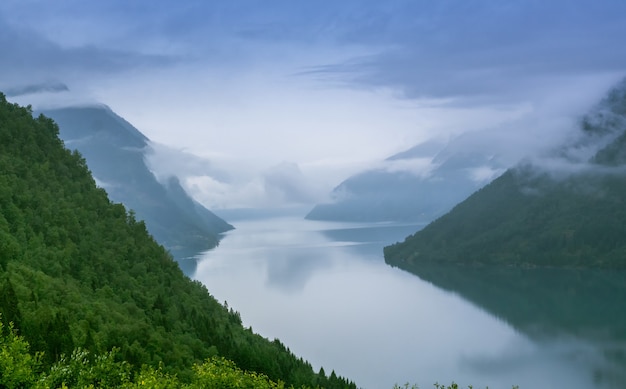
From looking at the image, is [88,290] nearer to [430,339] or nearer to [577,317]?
[430,339]

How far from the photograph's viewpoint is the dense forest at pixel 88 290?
53688 millimetres

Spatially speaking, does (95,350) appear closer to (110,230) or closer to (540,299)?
(110,230)

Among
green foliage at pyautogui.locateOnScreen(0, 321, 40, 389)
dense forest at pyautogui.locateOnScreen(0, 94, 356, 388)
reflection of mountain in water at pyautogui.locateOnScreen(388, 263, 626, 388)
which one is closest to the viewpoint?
green foliage at pyautogui.locateOnScreen(0, 321, 40, 389)

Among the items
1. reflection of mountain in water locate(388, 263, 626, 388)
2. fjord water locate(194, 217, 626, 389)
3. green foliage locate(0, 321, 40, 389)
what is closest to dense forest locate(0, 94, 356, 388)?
green foliage locate(0, 321, 40, 389)

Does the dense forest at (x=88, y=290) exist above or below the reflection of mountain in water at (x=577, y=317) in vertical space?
above

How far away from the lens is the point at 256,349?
8619 centimetres

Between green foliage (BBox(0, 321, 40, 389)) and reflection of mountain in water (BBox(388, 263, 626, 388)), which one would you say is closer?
green foliage (BBox(0, 321, 40, 389))

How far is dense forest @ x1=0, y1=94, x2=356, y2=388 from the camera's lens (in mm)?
53688

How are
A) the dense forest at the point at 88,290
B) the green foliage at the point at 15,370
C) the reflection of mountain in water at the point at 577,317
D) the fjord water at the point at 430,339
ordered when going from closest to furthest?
the green foliage at the point at 15,370
the dense forest at the point at 88,290
the fjord water at the point at 430,339
the reflection of mountain in water at the point at 577,317

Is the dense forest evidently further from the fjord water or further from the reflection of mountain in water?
the reflection of mountain in water

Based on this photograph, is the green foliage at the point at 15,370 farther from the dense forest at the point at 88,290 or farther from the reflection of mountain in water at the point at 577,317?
the reflection of mountain in water at the point at 577,317

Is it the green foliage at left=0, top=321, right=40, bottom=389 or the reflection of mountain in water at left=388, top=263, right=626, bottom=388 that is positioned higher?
the green foliage at left=0, top=321, right=40, bottom=389

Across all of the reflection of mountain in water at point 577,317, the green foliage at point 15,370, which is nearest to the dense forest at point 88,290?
the green foliage at point 15,370

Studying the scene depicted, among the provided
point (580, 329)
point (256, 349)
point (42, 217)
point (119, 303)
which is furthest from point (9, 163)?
point (580, 329)
